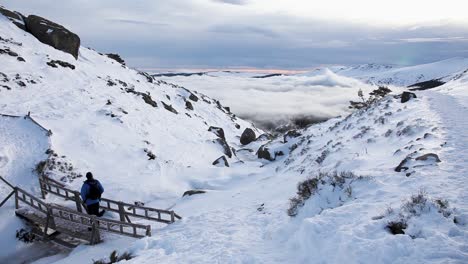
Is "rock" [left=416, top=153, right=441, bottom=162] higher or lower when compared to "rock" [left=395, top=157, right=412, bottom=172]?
higher

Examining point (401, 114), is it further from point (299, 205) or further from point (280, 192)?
point (299, 205)

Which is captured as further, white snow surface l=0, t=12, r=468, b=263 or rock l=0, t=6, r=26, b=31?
rock l=0, t=6, r=26, b=31

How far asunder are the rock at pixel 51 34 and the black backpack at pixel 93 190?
108 ft

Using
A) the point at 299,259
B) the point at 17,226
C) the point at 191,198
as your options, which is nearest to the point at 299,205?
the point at 299,259

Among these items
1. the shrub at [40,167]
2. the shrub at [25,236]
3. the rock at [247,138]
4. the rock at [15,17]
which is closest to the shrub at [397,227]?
the shrub at [25,236]

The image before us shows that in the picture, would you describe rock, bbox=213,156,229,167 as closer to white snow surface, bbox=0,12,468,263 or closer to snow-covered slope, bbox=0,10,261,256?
snow-covered slope, bbox=0,10,261,256

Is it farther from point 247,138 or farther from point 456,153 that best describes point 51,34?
point 456,153

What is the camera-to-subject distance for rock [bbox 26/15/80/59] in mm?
39688

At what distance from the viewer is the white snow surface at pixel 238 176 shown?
691 cm

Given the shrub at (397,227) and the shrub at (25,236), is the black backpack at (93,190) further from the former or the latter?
the shrub at (397,227)

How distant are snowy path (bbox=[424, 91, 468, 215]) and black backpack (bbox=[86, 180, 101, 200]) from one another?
1210 centimetres

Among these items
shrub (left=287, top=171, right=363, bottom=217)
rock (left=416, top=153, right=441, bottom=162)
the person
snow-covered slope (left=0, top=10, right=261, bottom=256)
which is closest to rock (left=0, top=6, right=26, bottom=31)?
snow-covered slope (left=0, top=10, right=261, bottom=256)

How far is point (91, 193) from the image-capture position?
13.4m

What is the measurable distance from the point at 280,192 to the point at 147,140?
15655mm
